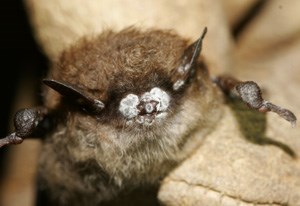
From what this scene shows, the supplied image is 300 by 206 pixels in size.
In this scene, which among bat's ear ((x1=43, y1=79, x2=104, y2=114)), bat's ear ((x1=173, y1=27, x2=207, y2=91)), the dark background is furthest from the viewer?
the dark background

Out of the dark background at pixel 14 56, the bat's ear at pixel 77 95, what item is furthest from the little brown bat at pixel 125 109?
the dark background at pixel 14 56


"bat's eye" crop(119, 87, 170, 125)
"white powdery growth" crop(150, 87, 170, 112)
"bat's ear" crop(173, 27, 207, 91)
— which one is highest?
"bat's ear" crop(173, 27, 207, 91)

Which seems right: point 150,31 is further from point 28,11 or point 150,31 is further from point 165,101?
point 28,11

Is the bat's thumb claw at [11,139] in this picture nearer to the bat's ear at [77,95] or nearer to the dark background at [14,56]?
the bat's ear at [77,95]

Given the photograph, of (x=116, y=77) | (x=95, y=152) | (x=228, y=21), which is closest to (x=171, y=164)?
(x=95, y=152)

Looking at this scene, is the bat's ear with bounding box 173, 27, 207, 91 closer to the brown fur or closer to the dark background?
the brown fur

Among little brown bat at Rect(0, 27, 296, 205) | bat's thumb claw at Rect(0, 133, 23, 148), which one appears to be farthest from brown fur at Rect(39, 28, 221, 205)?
bat's thumb claw at Rect(0, 133, 23, 148)

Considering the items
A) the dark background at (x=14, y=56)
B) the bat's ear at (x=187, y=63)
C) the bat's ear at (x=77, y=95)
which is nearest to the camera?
the bat's ear at (x=77, y=95)
